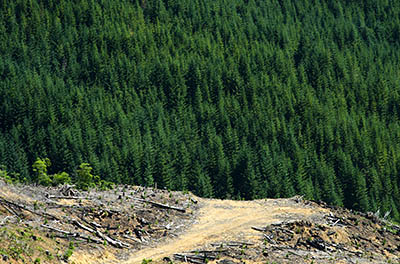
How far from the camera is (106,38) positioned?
18750 cm

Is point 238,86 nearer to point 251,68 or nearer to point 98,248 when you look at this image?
point 251,68

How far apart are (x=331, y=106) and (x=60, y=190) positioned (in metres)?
137

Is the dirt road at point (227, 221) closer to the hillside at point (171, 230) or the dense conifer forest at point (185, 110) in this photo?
the hillside at point (171, 230)

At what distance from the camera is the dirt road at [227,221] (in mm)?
40866

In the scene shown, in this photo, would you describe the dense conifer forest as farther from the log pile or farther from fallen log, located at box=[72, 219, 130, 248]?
fallen log, located at box=[72, 219, 130, 248]

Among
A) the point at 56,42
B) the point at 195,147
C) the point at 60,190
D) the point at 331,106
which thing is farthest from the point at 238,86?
the point at 60,190

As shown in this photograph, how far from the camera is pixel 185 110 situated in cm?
16338

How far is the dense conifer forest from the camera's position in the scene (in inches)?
5182

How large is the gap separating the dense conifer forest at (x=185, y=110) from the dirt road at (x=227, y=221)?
208 ft

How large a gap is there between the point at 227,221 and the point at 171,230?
4.64m

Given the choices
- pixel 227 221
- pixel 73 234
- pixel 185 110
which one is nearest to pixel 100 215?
pixel 73 234

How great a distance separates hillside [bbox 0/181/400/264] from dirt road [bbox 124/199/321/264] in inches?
2.8

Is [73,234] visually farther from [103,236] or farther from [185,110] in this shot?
[185,110]

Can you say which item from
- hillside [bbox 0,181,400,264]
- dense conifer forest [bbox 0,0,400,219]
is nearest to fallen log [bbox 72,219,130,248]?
hillside [bbox 0,181,400,264]
